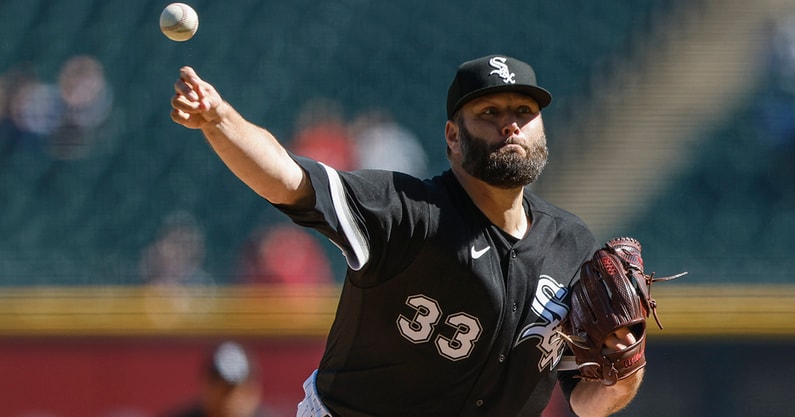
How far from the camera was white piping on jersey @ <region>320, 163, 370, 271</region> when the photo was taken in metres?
2.90

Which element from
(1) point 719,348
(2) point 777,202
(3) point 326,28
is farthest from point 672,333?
(3) point 326,28

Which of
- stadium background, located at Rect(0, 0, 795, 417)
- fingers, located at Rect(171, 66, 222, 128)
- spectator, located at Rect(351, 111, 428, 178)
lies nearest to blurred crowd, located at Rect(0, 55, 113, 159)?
stadium background, located at Rect(0, 0, 795, 417)

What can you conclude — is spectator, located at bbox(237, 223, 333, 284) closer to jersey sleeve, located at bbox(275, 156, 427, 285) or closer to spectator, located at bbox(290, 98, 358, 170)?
spectator, located at bbox(290, 98, 358, 170)

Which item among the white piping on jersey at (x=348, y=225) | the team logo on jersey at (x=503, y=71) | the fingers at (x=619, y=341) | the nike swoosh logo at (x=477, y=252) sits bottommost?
the fingers at (x=619, y=341)

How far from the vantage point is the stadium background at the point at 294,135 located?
664 cm

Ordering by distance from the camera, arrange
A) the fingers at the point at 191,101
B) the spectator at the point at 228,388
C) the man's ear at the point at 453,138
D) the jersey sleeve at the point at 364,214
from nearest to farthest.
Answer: the fingers at the point at 191,101 < the jersey sleeve at the point at 364,214 < the man's ear at the point at 453,138 < the spectator at the point at 228,388

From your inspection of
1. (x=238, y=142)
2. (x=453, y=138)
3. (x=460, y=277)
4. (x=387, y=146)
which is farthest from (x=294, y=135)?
(x=238, y=142)

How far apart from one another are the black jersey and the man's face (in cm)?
12

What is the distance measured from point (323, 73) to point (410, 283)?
4788mm

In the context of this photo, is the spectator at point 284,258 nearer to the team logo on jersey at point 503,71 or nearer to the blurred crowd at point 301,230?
the blurred crowd at point 301,230

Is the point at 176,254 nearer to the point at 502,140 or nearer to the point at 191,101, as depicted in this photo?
the point at 502,140

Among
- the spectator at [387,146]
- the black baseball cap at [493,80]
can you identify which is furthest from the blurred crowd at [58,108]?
the black baseball cap at [493,80]

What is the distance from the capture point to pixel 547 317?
325 centimetres

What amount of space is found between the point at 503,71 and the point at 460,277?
609 millimetres
